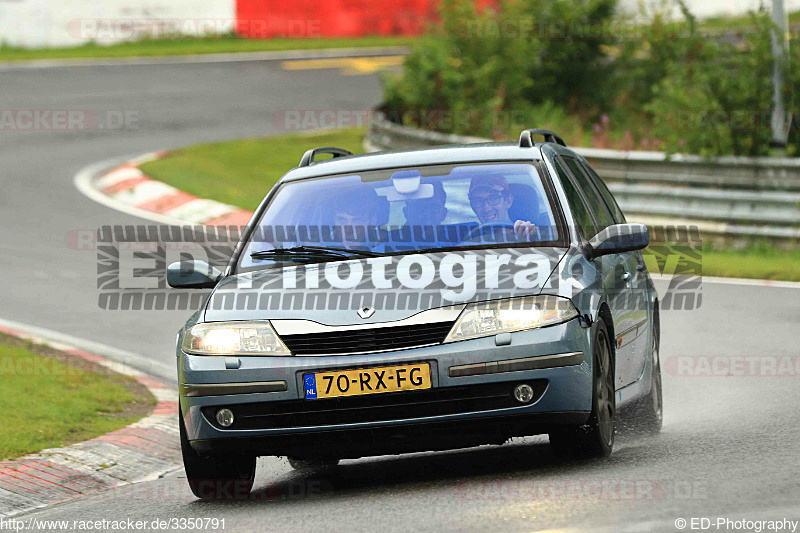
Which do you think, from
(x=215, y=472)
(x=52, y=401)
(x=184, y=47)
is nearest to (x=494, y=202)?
(x=215, y=472)

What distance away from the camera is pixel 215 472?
688 cm

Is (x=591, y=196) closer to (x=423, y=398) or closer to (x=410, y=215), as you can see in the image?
(x=410, y=215)

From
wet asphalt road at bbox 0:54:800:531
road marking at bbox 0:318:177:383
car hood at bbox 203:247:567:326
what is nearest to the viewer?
wet asphalt road at bbox 0:54:800:531

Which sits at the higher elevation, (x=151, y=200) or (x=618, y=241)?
(x=618, y=241)

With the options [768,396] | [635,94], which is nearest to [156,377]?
[768,396]

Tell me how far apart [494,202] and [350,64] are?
29758 mm

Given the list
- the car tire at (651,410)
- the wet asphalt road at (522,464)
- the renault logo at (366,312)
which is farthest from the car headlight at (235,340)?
the car tire at (651,410)

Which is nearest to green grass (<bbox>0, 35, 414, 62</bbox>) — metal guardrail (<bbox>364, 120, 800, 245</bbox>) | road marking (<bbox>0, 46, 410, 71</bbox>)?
road marking (<bbox>0, 46, 410, 71</bbox>)

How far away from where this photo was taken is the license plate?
247 inches

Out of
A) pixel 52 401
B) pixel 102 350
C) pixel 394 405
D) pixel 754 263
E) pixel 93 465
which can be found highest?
pixel 394 405

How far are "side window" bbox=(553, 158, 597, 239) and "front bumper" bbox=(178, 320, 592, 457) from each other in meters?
1.05

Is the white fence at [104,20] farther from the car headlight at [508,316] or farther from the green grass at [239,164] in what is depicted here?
the car headlight at [508,316]

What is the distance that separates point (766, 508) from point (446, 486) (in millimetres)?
1611

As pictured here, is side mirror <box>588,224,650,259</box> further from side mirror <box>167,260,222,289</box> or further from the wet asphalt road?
side mirror <box>167,260,222,289</box>
